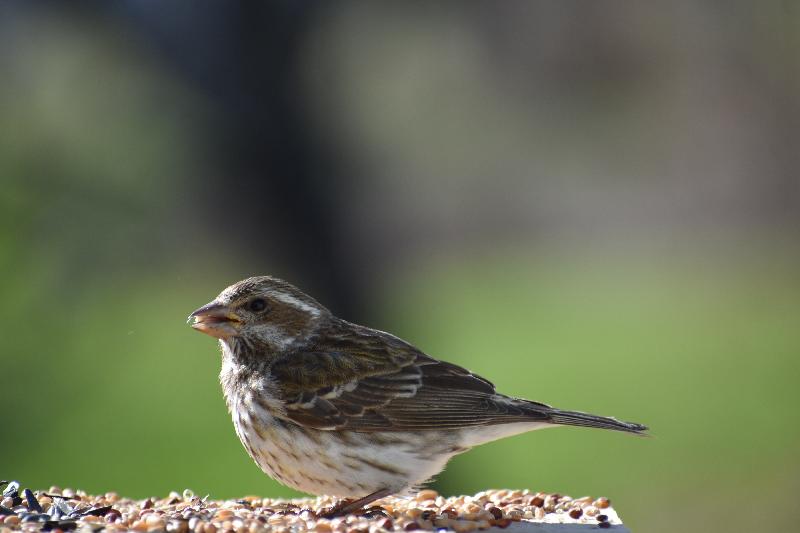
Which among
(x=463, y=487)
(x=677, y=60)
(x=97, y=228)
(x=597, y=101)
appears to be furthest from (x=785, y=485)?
(x=97, y=228)

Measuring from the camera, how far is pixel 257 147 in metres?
10.2

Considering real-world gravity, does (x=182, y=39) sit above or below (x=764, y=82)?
below

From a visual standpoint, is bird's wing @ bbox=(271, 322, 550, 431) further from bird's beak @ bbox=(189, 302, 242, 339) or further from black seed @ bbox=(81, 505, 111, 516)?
black seed @ bbox=(81, 505, 111, 516)

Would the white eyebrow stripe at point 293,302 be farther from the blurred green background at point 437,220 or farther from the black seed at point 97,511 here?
the blurred green background at point 437,220

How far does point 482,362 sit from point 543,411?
11.4 meters

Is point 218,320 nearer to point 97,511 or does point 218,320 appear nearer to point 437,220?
point 97,511

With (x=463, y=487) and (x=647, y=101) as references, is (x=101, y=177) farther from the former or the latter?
(x=647, y=101)

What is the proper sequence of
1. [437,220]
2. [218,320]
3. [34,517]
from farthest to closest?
[437,220], [218,320], [34,517]

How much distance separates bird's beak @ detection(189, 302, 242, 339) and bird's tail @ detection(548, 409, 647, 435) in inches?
68.4

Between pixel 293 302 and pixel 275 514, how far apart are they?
133cm

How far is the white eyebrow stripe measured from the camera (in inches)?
244

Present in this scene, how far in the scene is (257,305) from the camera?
20.1 ft

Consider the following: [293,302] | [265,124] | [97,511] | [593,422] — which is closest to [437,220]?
[265,124]

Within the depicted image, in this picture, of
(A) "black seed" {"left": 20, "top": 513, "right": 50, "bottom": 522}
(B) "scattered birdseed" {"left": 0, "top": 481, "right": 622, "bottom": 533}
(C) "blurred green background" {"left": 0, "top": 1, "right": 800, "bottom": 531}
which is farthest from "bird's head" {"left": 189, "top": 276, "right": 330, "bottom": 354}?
(C) "blurred green background" {"left": 0, "top": 1, "right": 800, "bottom": 531}
